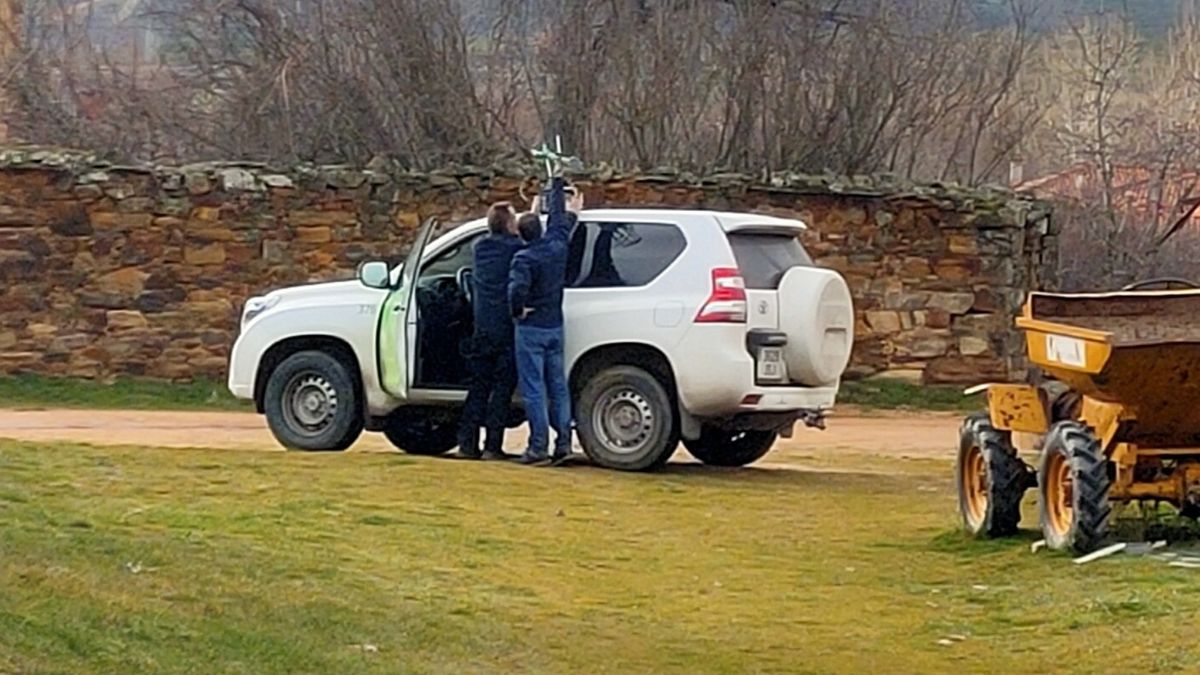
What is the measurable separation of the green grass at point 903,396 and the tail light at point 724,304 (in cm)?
917

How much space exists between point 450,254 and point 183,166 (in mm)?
8912

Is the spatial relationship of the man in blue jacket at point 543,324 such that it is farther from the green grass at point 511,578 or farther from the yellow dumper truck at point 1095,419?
the yellow dumper truck at point 1095,419

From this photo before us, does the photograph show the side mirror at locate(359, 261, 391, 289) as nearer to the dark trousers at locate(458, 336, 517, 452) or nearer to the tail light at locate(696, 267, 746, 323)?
the dark trousers at locate(458, 336, 517, 452)

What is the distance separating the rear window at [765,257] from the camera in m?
15.6

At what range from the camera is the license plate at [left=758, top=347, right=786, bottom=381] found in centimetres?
1521

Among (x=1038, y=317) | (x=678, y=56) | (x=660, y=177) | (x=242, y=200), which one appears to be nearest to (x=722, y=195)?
(x=660, y=177)

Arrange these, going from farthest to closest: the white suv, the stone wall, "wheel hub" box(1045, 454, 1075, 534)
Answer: the stone wall → the white suv → "wheel hub" box(1045, 454, 1075, 534)

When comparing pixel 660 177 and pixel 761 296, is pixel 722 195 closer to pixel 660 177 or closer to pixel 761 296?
pixel 660 177

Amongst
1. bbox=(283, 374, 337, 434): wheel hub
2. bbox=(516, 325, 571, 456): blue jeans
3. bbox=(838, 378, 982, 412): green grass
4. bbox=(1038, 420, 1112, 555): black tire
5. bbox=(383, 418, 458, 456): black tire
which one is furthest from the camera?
bbox=(838, 378, 982, 412): green grass

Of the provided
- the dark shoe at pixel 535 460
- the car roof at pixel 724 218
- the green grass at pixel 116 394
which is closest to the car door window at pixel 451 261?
the car roof at pixel 724 218

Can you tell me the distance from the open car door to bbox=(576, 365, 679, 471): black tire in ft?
4.10

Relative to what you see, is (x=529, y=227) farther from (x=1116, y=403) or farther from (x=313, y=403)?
(x=1116, y=403)

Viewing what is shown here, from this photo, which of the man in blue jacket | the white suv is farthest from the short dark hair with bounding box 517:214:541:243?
the white suv

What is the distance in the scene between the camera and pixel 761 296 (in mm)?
15406
